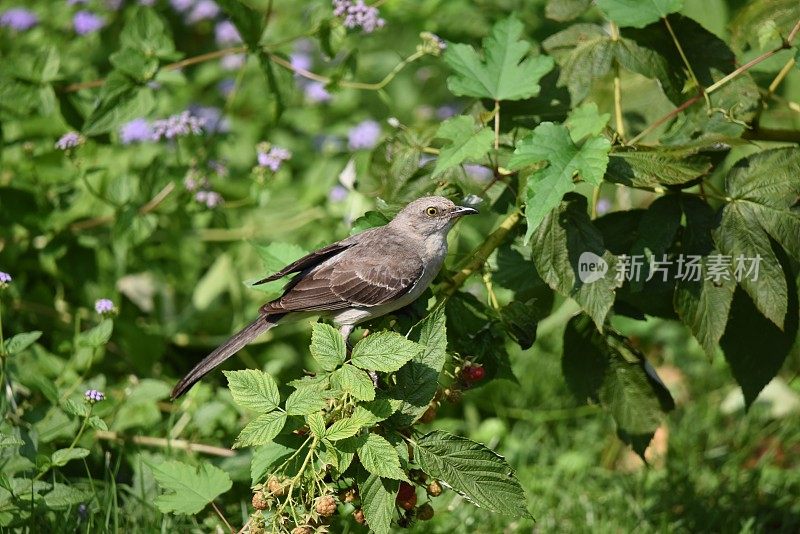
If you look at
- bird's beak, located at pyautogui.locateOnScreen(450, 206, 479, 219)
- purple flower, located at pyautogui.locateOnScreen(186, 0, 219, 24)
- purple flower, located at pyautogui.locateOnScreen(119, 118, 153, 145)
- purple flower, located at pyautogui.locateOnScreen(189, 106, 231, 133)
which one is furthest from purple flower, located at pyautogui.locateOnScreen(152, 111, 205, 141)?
purple flower, located at pyautogui.locateOnScreen(186, 0, 219, 24)

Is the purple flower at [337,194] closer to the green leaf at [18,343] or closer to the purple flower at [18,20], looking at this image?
the purple flower at [18,20]

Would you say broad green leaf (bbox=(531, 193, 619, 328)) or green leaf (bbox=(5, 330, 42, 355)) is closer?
broad green leaf (bbox=(531, 193, 619, 328))

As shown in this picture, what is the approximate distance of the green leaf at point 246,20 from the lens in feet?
12.7

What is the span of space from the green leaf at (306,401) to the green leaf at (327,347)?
78 millimetres

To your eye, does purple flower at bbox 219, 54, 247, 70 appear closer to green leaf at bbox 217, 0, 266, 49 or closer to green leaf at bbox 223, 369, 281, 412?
green leaf at bbox 217, 0, 266, 49

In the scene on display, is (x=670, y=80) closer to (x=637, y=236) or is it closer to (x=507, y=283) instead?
(x=637, y=236)

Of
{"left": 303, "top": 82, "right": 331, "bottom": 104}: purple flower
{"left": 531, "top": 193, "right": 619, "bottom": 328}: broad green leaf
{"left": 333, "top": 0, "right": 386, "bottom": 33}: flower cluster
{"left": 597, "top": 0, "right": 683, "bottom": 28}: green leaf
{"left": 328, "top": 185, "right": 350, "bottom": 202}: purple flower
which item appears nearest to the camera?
{"left": 531, "top": 193, "right": 619, "bottom": 328}: broad green leaf

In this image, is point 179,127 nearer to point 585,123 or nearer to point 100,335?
point 100,335

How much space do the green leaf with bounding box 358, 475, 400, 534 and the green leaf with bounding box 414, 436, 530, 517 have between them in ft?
0.39

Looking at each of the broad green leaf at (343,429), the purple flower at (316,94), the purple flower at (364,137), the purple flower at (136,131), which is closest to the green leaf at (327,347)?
the broad green leaf at (343,429)

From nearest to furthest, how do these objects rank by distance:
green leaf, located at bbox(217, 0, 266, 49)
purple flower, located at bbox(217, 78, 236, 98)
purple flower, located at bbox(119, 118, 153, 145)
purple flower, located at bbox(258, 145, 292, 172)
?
green leaf, located at bbox(217, 0, 266, 49)
purple flower, located at bbox(258, 145, 292, 172)
purple flower, located at bbox(119, 118, 153, 145)
purple flower, located at bbox(217, 78, 236, 98)

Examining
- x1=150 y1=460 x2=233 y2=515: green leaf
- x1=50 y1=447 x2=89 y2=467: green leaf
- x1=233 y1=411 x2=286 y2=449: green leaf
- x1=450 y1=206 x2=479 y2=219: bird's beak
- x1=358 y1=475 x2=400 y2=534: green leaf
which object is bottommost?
x1=50 y1=447 x2=89 y2=467: green leaf

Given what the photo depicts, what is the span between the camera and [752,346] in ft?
11.0

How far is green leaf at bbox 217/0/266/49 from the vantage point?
388 cm
